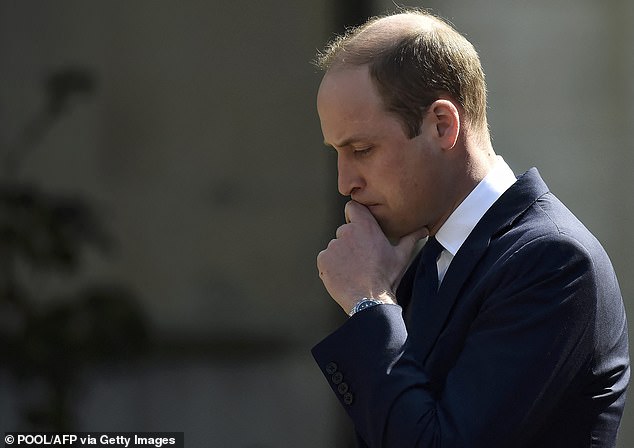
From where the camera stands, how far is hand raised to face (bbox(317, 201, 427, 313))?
2.09 metres

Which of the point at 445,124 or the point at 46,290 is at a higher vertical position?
the point at 46,290

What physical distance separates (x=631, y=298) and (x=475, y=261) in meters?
2.55

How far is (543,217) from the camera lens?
2.04m

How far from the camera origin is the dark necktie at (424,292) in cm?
209

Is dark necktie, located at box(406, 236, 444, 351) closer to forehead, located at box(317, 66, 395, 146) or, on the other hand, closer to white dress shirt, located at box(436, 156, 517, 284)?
white dress shirt, located at box(436, 156, 517, 284)

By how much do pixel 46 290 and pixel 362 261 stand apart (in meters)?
2.63

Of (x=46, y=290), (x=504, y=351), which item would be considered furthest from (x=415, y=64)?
(x=46, y=290)

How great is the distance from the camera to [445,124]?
2.14m

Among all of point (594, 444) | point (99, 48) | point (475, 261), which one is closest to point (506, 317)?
point (475, 261)

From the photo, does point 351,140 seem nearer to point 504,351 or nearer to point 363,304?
point 363,304

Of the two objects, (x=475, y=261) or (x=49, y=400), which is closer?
(x=475, y=261)

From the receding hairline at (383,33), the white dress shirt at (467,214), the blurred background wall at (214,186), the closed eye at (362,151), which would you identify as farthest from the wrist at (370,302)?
the blurred background wall at (214,186)

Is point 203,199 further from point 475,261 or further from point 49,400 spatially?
point 475,261

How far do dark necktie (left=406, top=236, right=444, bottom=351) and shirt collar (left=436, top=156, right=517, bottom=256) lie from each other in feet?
0.14
